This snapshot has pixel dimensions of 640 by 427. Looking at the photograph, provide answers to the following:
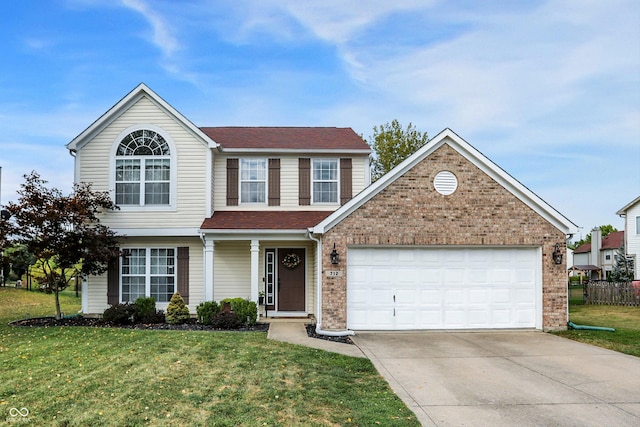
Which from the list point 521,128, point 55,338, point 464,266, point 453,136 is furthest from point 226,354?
point 521,128

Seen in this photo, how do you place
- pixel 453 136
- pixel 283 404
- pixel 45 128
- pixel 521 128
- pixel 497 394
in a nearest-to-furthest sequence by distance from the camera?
pixel 283 404, pixel 497 394, pixel 453 136, pixel 45 128, pixel 521 128

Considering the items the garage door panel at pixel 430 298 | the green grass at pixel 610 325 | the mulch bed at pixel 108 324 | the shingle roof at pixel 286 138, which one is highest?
the shingle roof at pixel 286 138

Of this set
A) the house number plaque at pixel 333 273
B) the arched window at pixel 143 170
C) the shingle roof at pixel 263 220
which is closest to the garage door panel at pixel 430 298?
the house number plaque at pixel 333 273

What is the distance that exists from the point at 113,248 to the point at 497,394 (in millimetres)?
12272

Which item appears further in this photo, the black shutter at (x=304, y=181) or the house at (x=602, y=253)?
the house at (x=602, y=253)

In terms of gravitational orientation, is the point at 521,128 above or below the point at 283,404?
above

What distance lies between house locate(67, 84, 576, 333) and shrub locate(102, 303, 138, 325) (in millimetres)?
1359

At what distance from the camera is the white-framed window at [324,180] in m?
17.9

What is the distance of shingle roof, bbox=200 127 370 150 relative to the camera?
1797cm

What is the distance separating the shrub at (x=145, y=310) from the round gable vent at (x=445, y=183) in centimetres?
913

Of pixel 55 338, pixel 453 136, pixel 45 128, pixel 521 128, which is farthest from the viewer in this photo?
pixel 521 128

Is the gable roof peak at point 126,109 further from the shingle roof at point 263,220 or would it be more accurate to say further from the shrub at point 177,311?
the shrub at point 177,311

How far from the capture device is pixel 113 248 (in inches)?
635

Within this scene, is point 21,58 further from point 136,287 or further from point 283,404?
point 283,404
